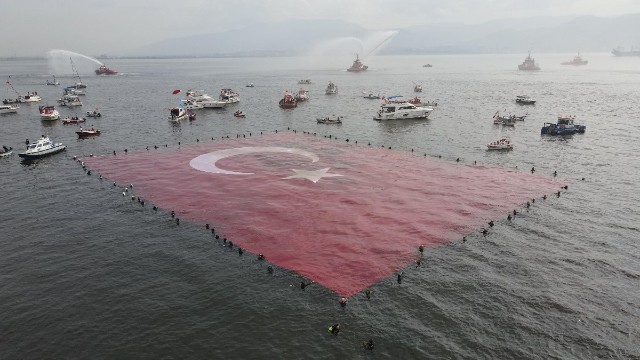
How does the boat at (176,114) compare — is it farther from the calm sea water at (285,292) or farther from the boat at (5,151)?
the calm sea water at (285,292)

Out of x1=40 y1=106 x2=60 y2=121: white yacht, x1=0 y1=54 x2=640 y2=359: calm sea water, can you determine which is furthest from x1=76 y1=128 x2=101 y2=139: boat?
x1=0 y1=54 x2=640 y2=359: calm sea water

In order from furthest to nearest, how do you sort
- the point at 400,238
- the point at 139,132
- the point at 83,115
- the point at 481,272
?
the point at 83,115 < the point at 139,132 < the point at 400,238 < the point at 481,272

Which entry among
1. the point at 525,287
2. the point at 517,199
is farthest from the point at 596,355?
the point at 517,199

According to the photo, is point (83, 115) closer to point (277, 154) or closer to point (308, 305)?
point (277, 154)

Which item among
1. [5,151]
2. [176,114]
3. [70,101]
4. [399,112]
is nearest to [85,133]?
[5,151]

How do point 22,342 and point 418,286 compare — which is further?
point 418,286

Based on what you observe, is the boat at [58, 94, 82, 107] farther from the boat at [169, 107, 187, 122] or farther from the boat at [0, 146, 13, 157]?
the boat at [0, 146, 13, 157]
